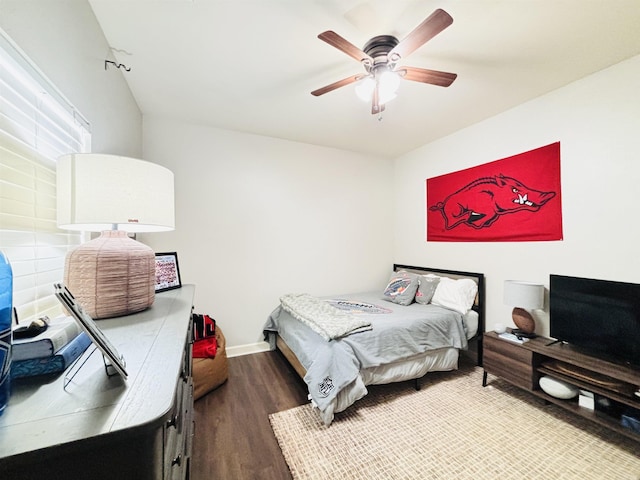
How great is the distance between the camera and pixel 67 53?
123cm

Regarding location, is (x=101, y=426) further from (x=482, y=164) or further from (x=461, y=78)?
(x=482, y=164)

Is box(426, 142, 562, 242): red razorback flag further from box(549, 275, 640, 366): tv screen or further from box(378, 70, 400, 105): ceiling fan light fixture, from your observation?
box(378, 70, 400, 105): ceiling fan light fixture

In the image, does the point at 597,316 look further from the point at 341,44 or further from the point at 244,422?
the point at 244,422

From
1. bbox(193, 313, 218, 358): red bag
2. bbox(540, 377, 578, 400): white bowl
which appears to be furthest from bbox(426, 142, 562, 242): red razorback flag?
bbox(193, 313, 218, 358): red bag

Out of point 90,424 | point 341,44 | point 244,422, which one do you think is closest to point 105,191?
point 90,424

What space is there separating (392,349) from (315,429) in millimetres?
848

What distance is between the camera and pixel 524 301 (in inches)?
89.2

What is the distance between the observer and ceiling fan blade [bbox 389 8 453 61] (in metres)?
1.22

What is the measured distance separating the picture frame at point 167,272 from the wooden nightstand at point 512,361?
276 centimetres

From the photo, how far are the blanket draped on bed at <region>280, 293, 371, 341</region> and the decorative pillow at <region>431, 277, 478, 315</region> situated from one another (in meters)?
1.08

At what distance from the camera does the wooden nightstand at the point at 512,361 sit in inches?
82.7

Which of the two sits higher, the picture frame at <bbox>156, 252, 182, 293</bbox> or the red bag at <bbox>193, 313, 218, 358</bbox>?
the picture frame at <bbox>156, 252, 182, 293</bbox>

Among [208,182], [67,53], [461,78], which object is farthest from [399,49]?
[208,182]

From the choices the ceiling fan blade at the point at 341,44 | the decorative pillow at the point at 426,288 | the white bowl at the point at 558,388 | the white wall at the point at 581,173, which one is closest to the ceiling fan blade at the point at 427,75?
the ceiling fan blade at the point at 341,44
